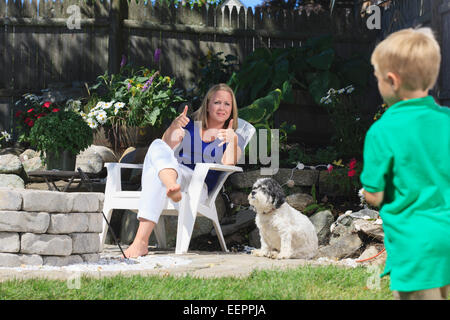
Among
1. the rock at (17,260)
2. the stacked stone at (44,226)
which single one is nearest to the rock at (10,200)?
the stacked stone at (44,226)

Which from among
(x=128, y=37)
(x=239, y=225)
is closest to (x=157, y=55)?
(x=128, y=37)

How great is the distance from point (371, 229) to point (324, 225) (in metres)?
0.88

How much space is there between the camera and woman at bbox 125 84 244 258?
412 cm

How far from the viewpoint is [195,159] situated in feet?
15.2

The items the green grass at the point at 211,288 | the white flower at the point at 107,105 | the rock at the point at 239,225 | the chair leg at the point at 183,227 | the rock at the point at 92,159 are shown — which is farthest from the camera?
the white flower at the point at 107,105

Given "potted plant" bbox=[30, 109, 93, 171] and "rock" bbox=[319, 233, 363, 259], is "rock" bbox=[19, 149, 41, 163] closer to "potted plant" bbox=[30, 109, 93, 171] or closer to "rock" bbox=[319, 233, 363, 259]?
"potted plant" bbox=[30, 109, 93, 171]

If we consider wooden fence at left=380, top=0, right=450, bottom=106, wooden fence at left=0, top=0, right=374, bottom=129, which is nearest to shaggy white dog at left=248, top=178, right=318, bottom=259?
wooden fence at left=380, top=0, right=450, bottom=106

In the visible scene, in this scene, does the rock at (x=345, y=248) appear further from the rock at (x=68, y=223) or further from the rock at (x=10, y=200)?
the rock at (x=10, y=200)

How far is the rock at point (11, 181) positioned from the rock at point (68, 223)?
8.73ft

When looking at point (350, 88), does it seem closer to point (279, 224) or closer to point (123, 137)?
point (123, 137)

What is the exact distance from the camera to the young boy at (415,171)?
63.1 inches

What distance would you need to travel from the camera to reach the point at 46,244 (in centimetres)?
341

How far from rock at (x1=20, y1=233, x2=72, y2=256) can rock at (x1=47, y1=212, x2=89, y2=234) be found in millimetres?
41

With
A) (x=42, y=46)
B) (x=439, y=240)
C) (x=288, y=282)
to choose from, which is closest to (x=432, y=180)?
(x=439, y=240)
